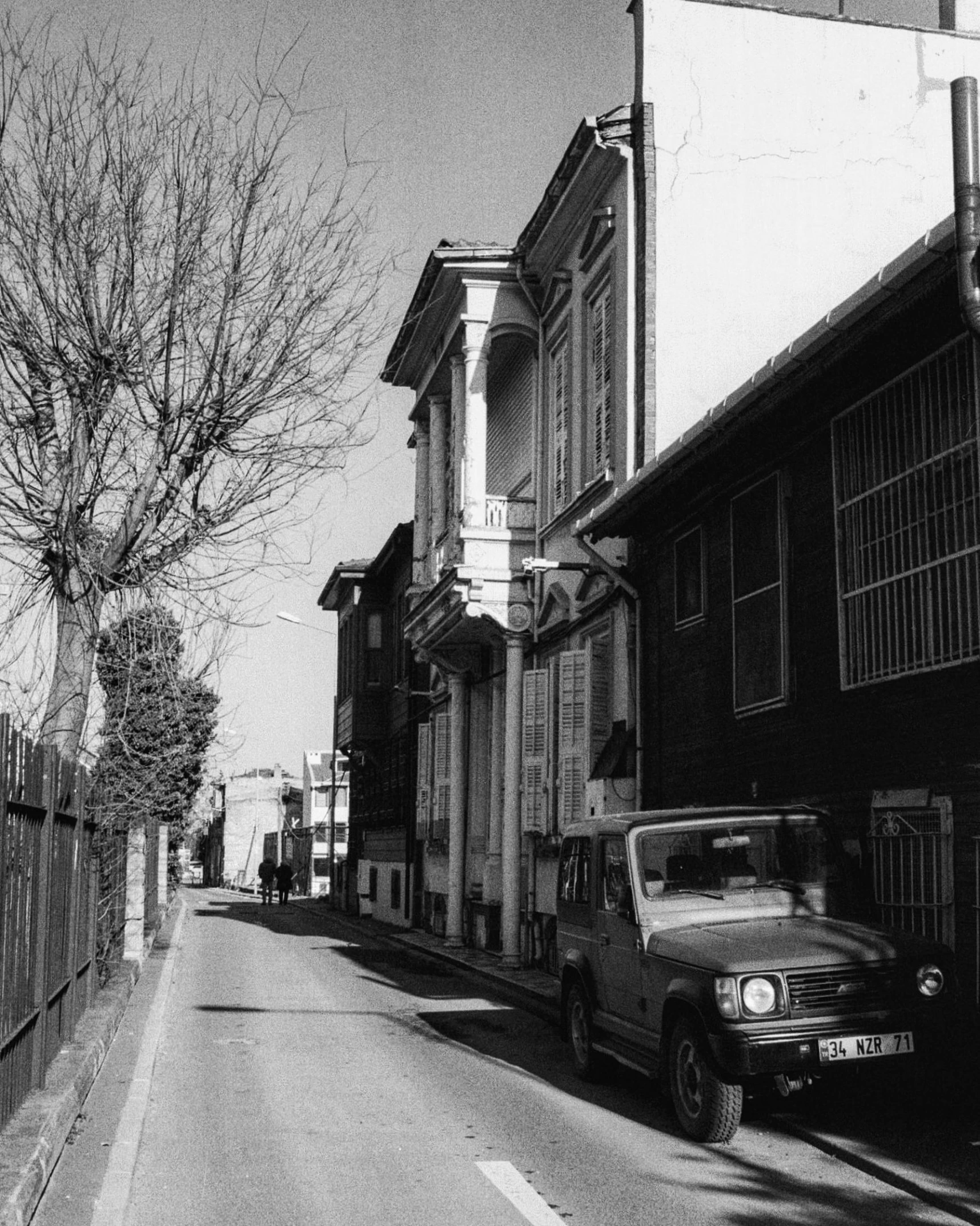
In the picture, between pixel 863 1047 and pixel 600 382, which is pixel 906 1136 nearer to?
pixel 863 1047

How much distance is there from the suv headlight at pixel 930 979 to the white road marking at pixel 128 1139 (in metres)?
4.43

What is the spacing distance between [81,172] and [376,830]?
92.6 ft

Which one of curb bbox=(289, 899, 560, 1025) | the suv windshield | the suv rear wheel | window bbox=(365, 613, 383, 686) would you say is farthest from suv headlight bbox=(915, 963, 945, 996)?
window bbox=(365, 613, 383, 686)

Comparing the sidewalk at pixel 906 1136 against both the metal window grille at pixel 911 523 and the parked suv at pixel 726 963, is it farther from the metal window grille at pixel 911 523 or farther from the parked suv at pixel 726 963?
the metal window grille at pixel 911 523

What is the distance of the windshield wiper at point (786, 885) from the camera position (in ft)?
32.1

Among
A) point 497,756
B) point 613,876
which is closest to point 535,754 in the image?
point 497,756

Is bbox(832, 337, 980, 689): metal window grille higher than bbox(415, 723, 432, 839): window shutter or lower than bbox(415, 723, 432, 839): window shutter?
higher

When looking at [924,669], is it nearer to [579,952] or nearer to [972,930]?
[972,930]

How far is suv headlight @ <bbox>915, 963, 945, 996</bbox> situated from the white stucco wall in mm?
10276

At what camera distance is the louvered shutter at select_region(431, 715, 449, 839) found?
26.2 m

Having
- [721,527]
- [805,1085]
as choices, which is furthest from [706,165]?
[805,1085]

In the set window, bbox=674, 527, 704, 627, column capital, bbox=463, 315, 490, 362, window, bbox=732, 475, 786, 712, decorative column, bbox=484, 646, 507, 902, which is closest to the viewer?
window, bbox=732, 475, 786, 712

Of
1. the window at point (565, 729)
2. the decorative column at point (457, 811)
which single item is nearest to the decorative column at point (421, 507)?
the decorative column at point (457, 811)

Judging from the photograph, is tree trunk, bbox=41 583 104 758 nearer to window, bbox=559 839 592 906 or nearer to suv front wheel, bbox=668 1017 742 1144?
window, bbox=559 839 592 906
